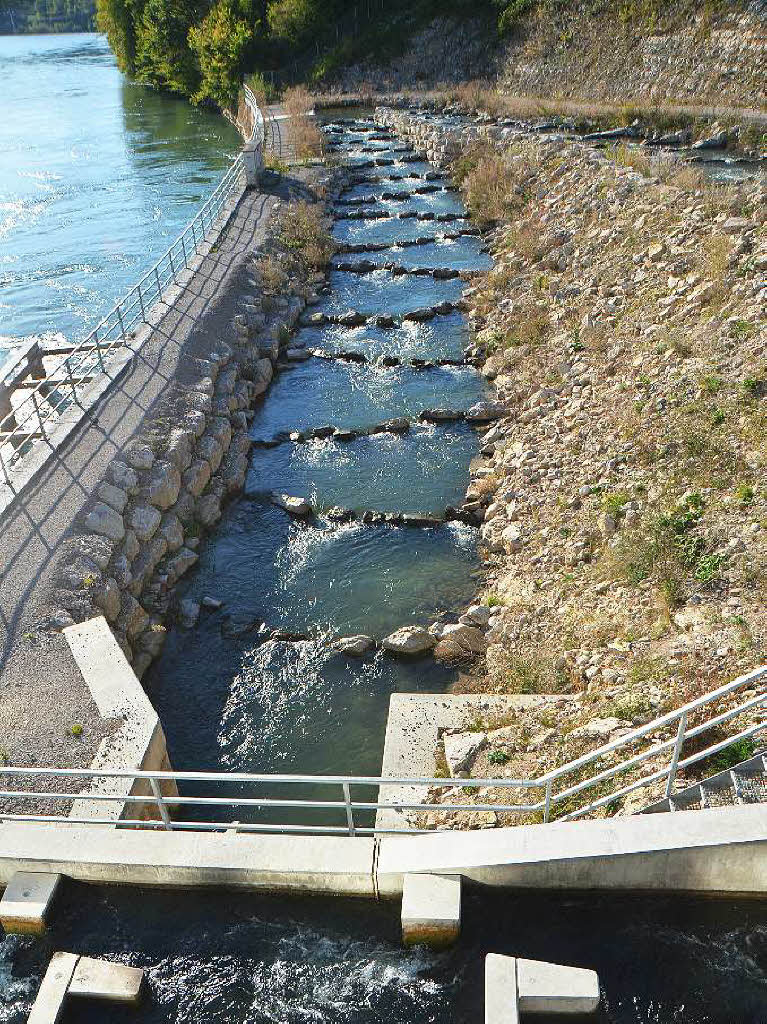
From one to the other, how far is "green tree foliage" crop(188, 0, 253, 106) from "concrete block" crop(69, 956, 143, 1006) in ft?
190

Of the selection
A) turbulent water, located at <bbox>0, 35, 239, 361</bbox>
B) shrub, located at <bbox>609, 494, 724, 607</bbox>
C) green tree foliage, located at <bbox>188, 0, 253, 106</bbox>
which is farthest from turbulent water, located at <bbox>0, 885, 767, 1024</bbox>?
green tree foliage, located at <bbox>188, 0, 253, 106</bbox>

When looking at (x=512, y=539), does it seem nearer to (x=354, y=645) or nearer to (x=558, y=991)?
(x=354, y=645)

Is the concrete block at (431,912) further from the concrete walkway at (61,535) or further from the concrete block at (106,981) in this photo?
the concrete walkway at (61,535)

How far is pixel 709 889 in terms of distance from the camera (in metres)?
6.93

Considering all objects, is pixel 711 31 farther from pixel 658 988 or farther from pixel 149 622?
pixel 658 988

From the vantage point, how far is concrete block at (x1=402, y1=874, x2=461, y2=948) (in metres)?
6.80

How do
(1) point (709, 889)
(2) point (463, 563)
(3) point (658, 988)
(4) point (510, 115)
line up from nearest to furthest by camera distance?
(3) point (658, 988) → (1) point (709, 889) → (2) point (463, 563) → (4) point (510, 115)

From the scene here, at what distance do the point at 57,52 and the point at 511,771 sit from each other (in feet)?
381

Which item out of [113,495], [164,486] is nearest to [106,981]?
[113,495]

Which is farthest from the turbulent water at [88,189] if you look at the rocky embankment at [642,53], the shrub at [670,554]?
the shrub at [670,554]

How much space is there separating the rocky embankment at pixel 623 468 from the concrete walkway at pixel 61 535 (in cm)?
441

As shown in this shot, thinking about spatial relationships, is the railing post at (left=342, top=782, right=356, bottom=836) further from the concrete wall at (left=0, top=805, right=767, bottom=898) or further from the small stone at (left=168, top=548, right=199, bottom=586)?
the small stone at (left=168, top=548, right=199, bottom=586)

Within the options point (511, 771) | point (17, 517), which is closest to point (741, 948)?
point (511, 771)

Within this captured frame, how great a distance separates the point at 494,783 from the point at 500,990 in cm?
144
